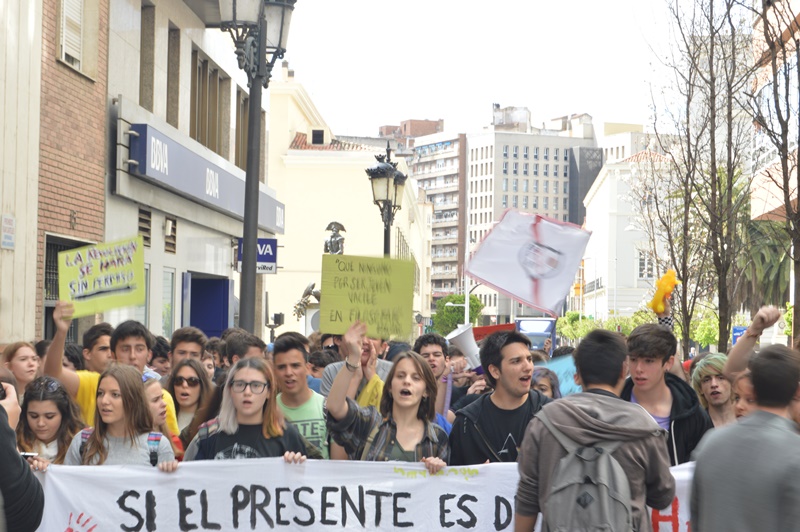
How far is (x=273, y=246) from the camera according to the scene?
1758cm

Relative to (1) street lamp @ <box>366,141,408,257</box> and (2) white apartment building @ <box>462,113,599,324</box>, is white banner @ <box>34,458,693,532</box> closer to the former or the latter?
(1) street lamp @ <box>366,141,408,257</box>

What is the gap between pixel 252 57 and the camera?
1298 centimetres

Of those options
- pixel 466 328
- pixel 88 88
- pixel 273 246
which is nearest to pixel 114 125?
pixel 88 88

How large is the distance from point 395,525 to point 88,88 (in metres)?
11.0

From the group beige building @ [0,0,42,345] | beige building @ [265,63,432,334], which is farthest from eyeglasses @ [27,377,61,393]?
beige building @ [265,63,432,334]

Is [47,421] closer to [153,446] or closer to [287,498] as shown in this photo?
[153,446]

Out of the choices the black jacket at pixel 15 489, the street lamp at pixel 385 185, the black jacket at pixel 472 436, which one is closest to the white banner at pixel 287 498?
the black jacket at pixel 472 436

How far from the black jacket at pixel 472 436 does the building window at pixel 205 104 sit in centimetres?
1713

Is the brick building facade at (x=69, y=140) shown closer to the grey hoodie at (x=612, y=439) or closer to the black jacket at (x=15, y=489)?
the grey hoodie at (x=612, y=439)

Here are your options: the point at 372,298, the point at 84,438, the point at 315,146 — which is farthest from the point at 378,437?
the point at 315,146

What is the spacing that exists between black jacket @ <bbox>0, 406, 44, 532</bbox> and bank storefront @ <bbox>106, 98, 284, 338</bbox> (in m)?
13.4

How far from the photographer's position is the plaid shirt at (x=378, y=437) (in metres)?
6.42

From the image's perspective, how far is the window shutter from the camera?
15.4m

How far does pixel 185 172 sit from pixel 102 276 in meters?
12.5
